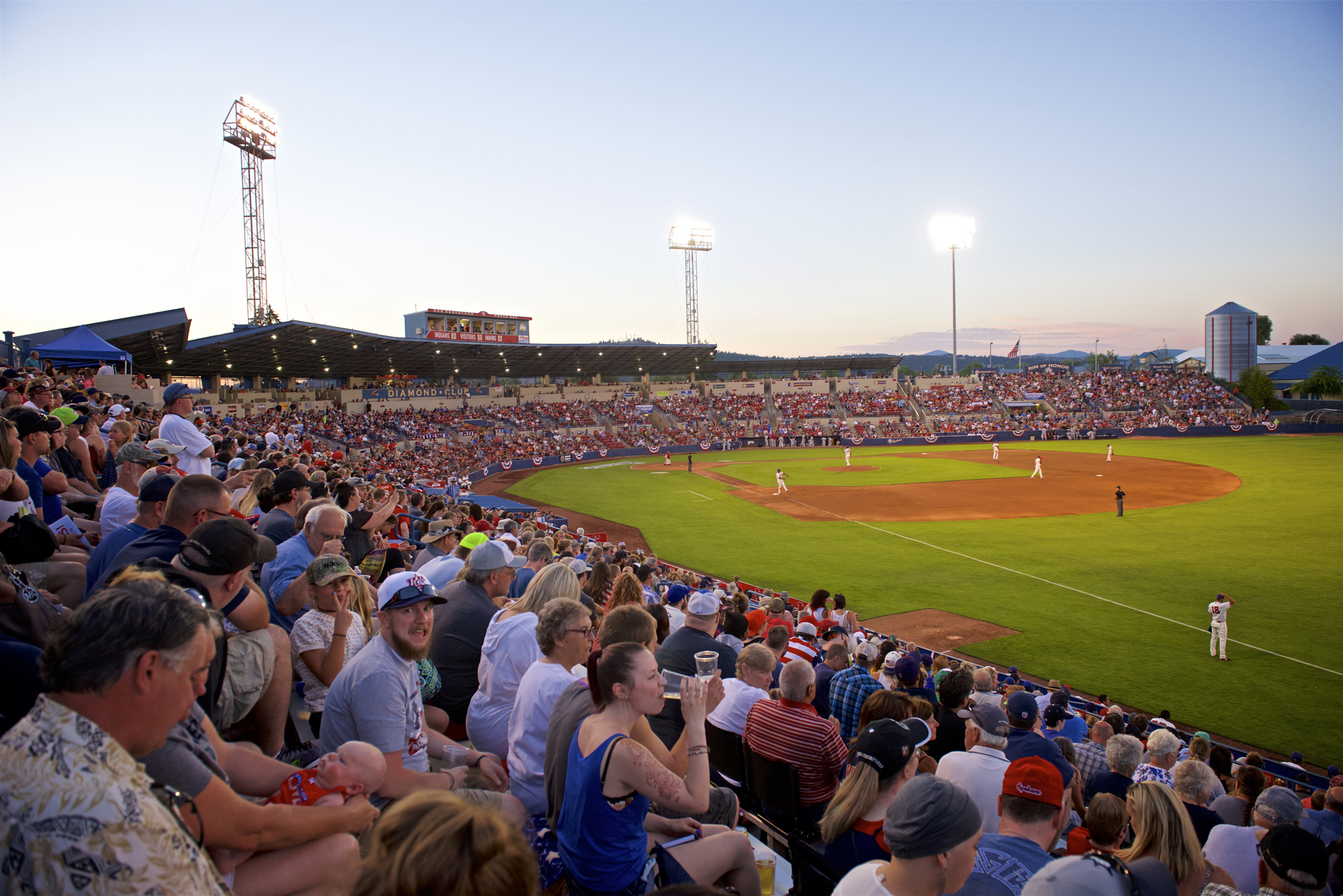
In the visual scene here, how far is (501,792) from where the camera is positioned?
14.1 feet

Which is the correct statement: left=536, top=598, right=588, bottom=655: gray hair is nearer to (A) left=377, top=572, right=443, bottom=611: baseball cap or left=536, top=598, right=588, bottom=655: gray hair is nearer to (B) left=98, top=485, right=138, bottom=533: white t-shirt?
(A) left=377, top=572, right=443, bottom=611: baseball cap

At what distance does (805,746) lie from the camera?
4961 millimetres

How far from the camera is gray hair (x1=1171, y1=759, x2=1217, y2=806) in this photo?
20.0 ft

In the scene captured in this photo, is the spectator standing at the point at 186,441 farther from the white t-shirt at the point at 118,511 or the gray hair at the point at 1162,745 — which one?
the gray hair at the point at 1162,745

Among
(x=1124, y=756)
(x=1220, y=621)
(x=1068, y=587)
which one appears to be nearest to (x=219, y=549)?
(x=1124, y=756)

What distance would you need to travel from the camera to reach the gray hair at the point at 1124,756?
6.37 m

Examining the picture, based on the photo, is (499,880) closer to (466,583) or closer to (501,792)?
(501,792)

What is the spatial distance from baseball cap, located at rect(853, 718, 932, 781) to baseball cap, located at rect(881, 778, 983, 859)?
98 cm

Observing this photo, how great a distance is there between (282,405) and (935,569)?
47.1m

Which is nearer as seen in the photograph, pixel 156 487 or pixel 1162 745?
pixel 156 487

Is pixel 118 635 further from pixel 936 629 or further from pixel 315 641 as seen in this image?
pixel 936 629

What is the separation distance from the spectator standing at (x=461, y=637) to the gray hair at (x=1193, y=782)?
5945mm

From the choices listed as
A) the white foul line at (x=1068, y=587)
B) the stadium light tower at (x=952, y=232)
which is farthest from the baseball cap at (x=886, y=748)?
the stadium light tower at (x=952, y=232)

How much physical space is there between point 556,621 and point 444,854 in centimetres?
270
